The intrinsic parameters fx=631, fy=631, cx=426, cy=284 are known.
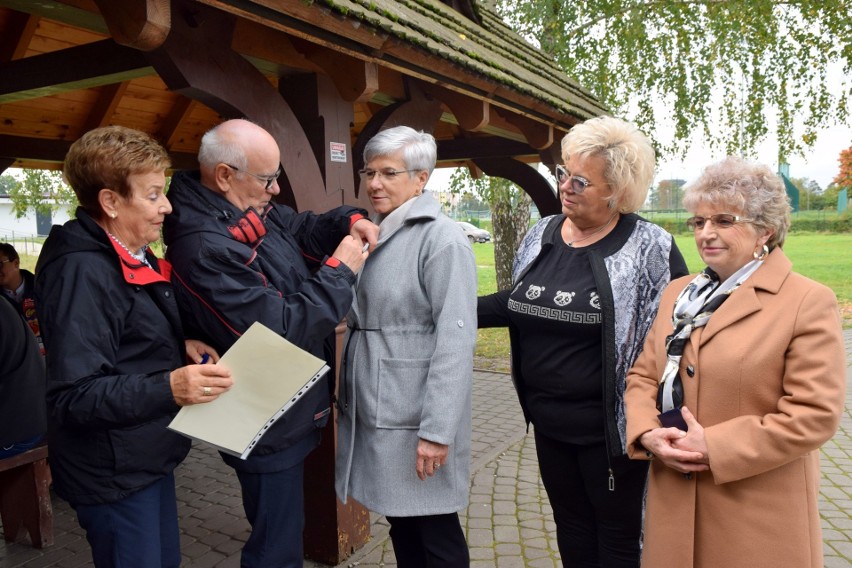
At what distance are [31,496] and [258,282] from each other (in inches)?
113

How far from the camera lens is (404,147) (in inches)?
88.0

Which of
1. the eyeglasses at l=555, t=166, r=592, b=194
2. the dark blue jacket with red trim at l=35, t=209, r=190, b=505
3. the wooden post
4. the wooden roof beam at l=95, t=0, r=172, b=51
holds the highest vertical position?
the wooden roof beam at l=95, t=0, r=172, b=51

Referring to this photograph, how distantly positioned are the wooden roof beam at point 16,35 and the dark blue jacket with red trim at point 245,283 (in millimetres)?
2792

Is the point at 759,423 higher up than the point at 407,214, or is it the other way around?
the point at 407,214

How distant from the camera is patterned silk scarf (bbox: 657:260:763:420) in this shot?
1921 mm

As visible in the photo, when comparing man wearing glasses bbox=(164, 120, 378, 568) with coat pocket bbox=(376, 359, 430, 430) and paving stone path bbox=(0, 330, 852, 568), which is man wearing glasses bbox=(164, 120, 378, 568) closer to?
coat pocket bbox=(376, 359, 430, 430)

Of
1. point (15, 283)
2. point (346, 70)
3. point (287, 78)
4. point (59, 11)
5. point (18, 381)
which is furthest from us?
point (15, 283)

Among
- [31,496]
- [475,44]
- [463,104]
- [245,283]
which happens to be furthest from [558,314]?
[31,496]

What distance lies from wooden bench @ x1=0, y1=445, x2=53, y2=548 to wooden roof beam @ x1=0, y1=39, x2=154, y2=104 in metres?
2.10

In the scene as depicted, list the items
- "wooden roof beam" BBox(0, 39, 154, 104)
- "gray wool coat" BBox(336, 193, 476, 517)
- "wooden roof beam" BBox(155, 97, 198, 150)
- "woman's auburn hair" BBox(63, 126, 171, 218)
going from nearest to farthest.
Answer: "woman's auburn hair" BBox(63, 126, 171, 218) → "gray wool coat" BBox(336, 193, 476, 517) → "wooden roof beam" BBox(0, 39, 154, 104) → "wooden roof beam" BBox(155, 97, 198, 150)

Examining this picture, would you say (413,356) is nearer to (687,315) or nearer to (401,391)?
(401,391)

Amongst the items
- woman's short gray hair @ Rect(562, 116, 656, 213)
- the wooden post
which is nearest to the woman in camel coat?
woman's short gray hair @ Rect(562, 116, 656, 213)

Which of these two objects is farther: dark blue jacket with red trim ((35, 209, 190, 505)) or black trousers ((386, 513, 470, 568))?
black trousers ((386, 513, 470, 568))

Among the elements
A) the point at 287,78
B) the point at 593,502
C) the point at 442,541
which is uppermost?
the point at 287,78
